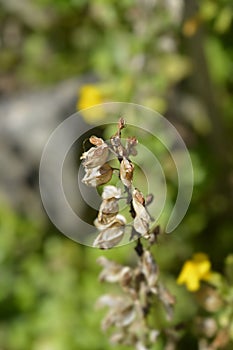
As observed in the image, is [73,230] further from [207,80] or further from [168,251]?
[207,80]

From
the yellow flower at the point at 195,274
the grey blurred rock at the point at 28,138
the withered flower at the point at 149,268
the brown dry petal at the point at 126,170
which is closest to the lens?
the brown dry petal at the point at 126,170

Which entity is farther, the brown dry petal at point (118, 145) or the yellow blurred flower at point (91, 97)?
the yellow blurred flower at point (91, 97)

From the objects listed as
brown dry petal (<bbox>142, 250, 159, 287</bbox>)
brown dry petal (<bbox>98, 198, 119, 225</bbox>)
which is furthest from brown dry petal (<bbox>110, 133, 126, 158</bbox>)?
brown dry petal (<bbox>142, 250, 159, 287</bbox>)

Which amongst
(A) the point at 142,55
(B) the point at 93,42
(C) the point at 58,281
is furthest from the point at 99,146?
(B) the point at 93,42

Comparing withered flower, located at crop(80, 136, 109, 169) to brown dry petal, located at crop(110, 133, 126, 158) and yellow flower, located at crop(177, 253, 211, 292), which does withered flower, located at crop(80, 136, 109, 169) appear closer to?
brown dry petal, located at crop(110, 133, 126, 158)

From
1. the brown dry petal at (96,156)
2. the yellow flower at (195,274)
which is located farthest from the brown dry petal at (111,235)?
the yellow flower at (195,274)

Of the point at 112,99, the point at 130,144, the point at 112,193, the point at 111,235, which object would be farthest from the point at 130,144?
the point at 112,99

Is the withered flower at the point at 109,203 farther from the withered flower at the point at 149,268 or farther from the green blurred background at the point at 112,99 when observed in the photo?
the green blurred background at the point at 112,99

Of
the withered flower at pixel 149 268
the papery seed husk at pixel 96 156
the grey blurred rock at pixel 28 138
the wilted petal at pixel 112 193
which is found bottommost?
the withered flower at pixel 149 268
